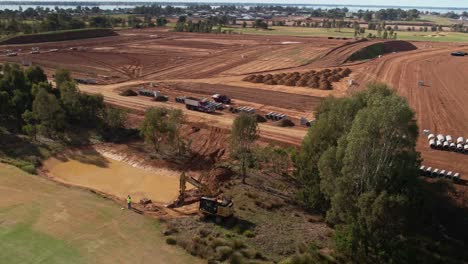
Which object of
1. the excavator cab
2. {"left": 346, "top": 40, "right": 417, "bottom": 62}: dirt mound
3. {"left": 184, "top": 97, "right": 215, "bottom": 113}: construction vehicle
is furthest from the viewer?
{"left": 346, "top": 40, "right": 417, "bottom": 62}: dirt mound

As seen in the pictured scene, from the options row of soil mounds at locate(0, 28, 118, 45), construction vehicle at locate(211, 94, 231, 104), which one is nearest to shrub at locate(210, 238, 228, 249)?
construction vehicle at locate(211, 94, 231, 104)

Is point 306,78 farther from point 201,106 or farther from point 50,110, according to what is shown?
point 50,110

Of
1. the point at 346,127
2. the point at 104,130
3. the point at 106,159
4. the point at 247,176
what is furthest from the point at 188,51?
the point at 346,127

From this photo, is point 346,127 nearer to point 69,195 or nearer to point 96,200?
point 96,200

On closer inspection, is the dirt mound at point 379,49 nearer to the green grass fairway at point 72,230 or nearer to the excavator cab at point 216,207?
the excavator cab at point 216,207

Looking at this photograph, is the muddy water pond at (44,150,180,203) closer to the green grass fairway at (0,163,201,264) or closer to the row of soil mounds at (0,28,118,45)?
the green grass fairway at (0,163,201,264)

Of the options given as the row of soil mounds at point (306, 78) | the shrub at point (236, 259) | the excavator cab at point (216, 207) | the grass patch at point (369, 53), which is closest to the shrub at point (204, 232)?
the excavator cab at point (216, 207)

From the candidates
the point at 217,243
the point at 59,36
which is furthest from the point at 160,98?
the point at 59,36
